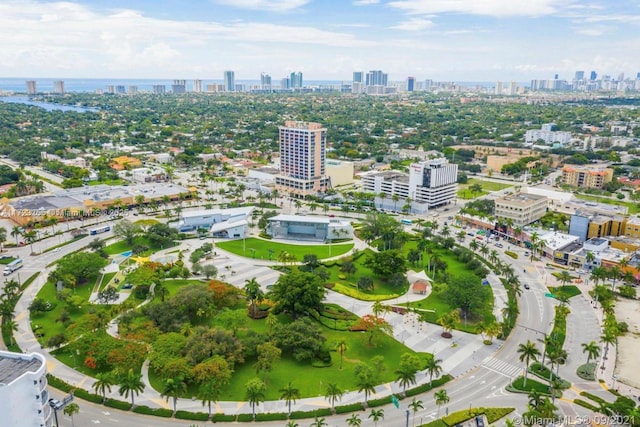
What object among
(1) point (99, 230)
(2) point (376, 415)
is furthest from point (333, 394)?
(1) point (99, 230)

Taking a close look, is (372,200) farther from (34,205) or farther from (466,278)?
→ (34,205)

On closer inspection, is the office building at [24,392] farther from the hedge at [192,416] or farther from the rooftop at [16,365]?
the hedge at [192,416]

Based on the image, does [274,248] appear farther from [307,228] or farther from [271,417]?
[271,417]

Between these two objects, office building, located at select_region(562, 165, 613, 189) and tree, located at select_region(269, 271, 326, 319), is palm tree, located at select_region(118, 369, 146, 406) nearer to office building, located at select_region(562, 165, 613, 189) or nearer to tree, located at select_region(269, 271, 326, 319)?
tree, located at select_region(269, 271, 326, 319)

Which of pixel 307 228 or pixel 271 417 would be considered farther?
pixel 307 228

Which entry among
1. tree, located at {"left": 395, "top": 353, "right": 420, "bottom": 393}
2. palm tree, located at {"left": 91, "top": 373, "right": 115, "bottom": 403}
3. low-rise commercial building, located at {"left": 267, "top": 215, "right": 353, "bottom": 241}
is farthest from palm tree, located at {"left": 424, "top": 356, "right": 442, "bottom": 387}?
low-rise commercial building, located at {"left": 267, "top": 215, "right": 353, "bottom": 241}

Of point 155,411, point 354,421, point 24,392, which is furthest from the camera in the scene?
point 155,411

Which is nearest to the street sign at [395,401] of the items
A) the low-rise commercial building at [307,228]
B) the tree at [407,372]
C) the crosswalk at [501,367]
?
the tree at [407,372]
